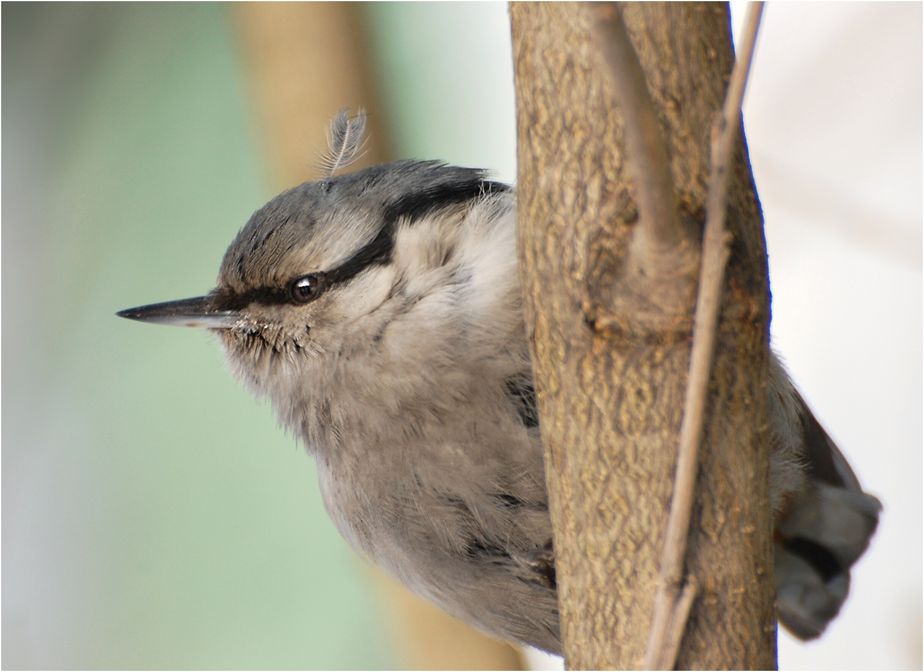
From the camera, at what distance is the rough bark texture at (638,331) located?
1181mm

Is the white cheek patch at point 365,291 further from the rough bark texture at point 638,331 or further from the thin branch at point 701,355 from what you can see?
the thin branch at point 701,355

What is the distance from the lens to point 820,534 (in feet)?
7.29

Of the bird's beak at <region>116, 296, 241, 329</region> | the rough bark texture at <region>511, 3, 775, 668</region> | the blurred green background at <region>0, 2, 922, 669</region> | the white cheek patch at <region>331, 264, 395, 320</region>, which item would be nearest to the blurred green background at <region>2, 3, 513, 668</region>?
the blurred green background at <region>0, 2, 922, 669</region>

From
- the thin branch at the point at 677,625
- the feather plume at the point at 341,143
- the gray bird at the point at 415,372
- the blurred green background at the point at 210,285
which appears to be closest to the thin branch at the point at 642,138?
the thin branch at the point at 677,625

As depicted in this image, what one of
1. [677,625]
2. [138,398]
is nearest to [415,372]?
[677,625]

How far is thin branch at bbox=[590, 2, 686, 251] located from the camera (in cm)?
100

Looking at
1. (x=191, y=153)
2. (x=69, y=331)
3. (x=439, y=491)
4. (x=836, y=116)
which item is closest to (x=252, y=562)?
(x=69, y=331)

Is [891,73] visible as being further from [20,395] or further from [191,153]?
[20,395]

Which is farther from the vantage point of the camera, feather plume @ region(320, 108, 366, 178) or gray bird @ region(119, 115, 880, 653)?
A: feather plume @ region(320, 108, 366, 178)

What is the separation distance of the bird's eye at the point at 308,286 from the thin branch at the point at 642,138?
90cm

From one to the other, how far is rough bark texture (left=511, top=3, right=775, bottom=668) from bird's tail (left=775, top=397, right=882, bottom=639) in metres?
1.01

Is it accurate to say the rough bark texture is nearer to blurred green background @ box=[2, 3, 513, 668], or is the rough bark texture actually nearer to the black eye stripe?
the black eye stripe

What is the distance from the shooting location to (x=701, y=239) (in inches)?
44.8

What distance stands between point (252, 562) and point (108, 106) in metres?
1.70
